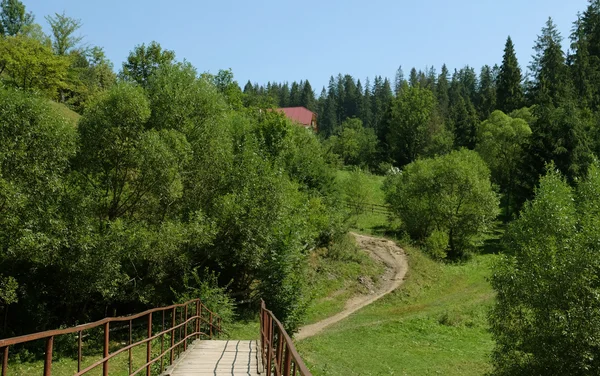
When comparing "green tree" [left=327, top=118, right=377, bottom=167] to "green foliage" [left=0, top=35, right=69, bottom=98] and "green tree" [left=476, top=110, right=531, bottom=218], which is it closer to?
"green tree" [left=476, top=110, right=531, bottom=218]

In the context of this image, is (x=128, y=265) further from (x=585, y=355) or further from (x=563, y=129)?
(x=563, y=129)

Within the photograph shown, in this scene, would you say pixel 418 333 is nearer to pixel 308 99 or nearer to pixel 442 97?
pixel 442 97

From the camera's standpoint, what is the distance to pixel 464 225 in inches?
1651

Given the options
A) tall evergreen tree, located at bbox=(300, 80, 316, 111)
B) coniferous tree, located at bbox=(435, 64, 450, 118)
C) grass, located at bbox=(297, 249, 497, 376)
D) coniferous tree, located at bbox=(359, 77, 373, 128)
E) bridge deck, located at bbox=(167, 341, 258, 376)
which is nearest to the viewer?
bridge deck, located at bbox=(167, 341, 258, 376)

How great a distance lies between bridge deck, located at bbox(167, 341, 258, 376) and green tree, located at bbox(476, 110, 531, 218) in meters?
50.3

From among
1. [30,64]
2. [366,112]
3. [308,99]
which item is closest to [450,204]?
[30,64]

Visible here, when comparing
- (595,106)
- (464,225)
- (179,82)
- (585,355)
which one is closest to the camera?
(585,355)

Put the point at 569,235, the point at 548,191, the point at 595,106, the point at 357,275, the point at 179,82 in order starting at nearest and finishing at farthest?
the point at 569,235
the point at 548,191
the point at 179,82
the point at 357,275
the point at 595,106

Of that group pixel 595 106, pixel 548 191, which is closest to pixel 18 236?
pixel 548 191

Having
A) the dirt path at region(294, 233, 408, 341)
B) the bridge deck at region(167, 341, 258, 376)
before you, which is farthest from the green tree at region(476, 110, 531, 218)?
the bridge deck at region(167, 341, 258, 376)

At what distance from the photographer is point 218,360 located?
10086 millimetres

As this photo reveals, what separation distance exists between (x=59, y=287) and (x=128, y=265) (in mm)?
2893

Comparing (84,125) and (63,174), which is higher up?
(84,125)

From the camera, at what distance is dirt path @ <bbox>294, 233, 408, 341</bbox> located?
25.6 meters
